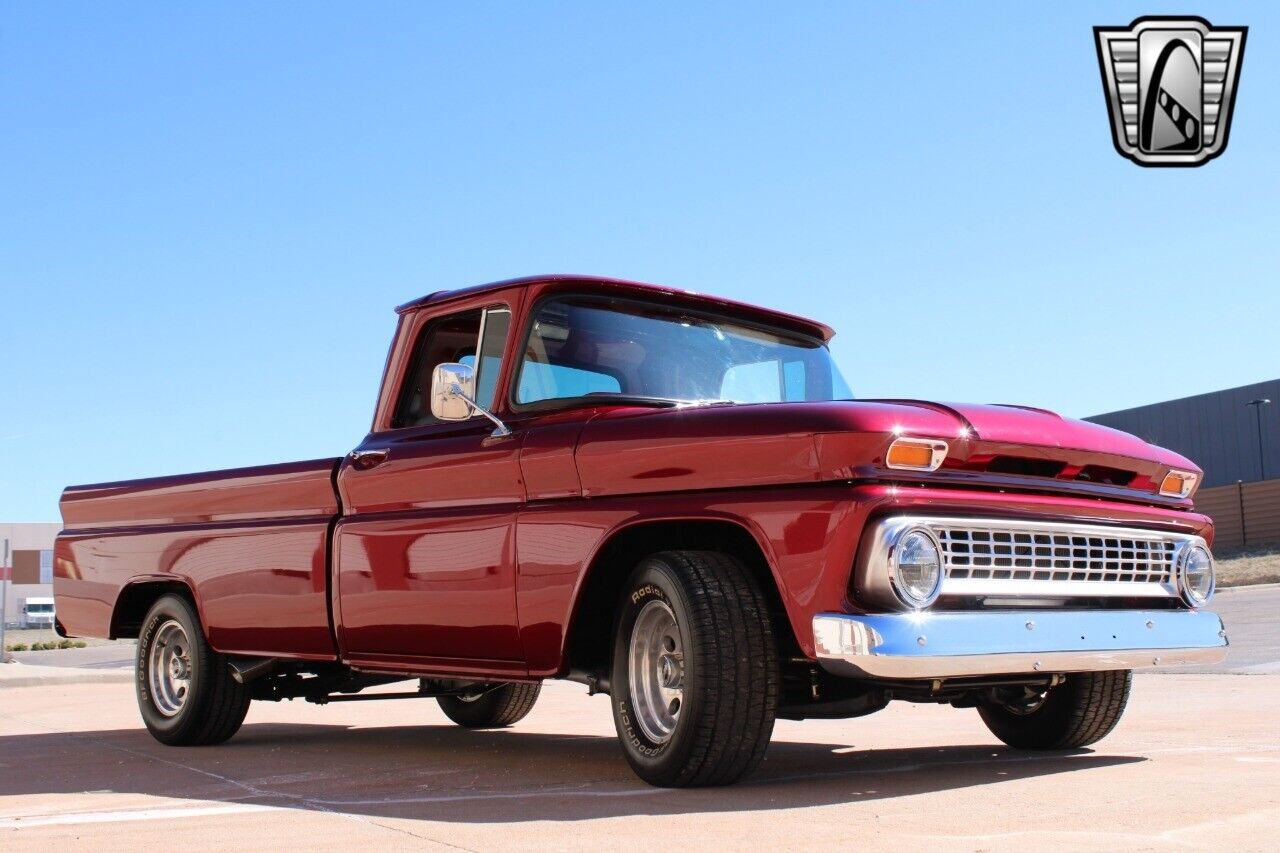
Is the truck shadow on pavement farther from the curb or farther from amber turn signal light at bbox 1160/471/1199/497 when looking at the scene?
the curb

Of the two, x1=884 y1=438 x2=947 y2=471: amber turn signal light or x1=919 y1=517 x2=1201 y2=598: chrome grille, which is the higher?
x1=884 y1=438 x2=947 y2=471: amber turn signal light

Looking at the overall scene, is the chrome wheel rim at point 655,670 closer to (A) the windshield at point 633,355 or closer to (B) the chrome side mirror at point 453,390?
(A) the windshield at point 633,355

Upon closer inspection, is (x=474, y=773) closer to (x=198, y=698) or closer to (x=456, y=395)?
(x=456, y=395)

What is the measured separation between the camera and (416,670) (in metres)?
6.07

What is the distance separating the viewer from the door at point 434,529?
18.6 feet

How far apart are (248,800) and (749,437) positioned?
7.26 ft

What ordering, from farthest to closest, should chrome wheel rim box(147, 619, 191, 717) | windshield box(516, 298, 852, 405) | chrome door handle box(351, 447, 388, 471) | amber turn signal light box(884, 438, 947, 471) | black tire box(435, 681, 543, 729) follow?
black tire box(435, 681, 543, 729) < chrome wheel rim box(147, 619, 191, 717) < chrome door handle box(351, 447, 388, 471) < windshield box(516, 298, 852, 405) < amber turn signal light box(884, 438, 947, 471)

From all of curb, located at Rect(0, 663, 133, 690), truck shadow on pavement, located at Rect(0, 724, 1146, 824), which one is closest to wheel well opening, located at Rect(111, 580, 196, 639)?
truck shadow on pavement, located at Rect(0, 724, 1146, 824)

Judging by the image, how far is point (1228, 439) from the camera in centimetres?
5728

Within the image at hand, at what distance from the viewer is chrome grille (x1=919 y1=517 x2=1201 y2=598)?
461cm

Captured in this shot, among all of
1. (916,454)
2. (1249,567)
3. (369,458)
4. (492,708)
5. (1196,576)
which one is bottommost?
(1249,567)

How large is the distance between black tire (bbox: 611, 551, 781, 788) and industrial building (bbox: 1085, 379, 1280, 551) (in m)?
45.3

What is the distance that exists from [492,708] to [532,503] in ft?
10.5

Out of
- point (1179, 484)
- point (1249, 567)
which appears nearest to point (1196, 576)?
point (1179, 484)
